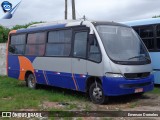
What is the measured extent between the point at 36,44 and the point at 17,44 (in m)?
1.90

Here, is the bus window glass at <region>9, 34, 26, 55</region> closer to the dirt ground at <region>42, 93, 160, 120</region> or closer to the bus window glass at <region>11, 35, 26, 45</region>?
the bus window glass at <region>11, 35, 26, 45</region>

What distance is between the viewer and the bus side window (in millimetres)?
11622

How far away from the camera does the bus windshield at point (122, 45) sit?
1154 cm

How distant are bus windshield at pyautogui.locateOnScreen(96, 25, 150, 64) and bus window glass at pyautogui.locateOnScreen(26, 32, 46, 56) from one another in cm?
358

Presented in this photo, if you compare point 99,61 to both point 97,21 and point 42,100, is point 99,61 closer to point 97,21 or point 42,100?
point 97,21

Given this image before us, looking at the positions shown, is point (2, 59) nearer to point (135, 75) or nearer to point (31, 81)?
point (31, 81)

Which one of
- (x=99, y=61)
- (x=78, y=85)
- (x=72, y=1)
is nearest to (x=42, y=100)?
(x=78, y=85)

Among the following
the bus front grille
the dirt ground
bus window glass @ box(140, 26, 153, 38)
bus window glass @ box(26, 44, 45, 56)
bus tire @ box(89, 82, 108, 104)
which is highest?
bus window glass @ box(140, 26, 153, 38)

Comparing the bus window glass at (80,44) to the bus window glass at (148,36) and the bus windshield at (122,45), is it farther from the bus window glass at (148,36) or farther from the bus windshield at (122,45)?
the bus window glass at (148,36)

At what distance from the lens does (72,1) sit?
1180 inches

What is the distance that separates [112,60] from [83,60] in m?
1.28

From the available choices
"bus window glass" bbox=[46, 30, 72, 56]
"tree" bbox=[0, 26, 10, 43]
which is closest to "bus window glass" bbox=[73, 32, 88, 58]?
"bus window glass" bbox=[46, 30, 72, 56]

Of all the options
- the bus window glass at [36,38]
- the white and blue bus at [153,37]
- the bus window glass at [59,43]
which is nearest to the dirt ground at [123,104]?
the white and blue bus at [153,37]

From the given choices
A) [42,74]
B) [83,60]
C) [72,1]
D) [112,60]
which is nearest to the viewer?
[112,60]
